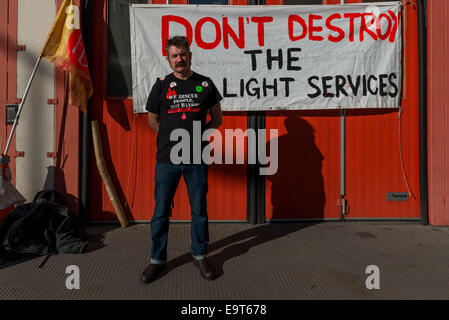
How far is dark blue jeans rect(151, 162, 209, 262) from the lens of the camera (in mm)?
2922

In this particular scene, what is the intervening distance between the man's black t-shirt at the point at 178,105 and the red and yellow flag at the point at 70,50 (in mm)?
1631

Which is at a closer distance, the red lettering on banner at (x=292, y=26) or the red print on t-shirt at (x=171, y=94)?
the red print on t-shirt at (x=171, y=94)

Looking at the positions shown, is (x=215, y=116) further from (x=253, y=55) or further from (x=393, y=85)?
(x=393, y=85)

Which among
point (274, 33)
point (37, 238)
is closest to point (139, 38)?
point (274, 33)

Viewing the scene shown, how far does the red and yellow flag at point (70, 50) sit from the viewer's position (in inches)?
157

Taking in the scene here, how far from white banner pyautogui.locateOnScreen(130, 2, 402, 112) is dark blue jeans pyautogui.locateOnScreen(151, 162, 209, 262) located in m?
1.72

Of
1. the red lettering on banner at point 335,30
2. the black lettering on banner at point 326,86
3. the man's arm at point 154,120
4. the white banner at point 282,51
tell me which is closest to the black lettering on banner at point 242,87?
the white banner at point 282,51

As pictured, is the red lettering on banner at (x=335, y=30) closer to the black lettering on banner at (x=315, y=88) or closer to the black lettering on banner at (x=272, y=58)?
the black lettering on banner at (x=315, y=88)

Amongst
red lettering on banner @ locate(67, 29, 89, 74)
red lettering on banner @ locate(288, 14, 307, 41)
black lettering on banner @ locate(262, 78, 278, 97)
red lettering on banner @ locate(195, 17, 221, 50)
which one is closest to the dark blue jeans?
black lettering on banner @ locate(262, 78, 278, 97)

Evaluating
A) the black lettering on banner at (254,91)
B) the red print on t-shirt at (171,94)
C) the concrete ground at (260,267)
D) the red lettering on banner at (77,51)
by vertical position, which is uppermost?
the red lettering on banner at (77,51)

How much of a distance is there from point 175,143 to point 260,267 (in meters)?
1.41

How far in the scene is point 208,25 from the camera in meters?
4.37

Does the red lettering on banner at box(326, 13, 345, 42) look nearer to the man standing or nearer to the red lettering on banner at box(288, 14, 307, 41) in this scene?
the red lettering on banner at box(288, 14, 307, 41)

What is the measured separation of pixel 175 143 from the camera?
2887mm
